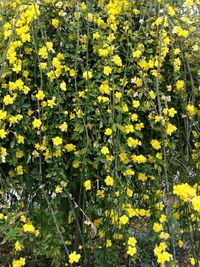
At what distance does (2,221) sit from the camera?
4.86 ft

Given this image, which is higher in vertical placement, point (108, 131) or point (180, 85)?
point (180, 85)

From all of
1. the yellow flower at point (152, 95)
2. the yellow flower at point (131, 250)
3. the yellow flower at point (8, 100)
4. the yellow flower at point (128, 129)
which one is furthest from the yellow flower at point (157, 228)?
the yellow flower at point (8, 100)

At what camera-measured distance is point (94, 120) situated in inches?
58.0

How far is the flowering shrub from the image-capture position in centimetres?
145

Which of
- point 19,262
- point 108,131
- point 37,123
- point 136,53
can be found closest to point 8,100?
point 37,123

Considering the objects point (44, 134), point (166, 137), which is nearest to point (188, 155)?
point (166, 137)

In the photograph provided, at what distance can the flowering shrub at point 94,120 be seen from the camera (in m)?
1.45

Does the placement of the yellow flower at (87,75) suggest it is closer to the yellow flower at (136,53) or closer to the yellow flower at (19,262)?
the yellow flower at (136,53)

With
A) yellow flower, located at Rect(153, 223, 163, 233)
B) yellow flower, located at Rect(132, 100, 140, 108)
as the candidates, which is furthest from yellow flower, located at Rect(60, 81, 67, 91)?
yellow flower, located at Rect(153, 223, 163, 233)

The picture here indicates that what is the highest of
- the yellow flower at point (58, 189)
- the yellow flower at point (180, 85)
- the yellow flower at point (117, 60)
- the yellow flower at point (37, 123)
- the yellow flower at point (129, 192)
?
the yellow flower at point (117, 60)

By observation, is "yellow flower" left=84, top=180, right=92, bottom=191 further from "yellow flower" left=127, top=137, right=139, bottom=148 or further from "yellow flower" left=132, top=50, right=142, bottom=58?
"yellow flower" left=132, top=50, right=142, bottom=58

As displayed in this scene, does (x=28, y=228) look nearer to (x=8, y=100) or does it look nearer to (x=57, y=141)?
(x=57, y=141)

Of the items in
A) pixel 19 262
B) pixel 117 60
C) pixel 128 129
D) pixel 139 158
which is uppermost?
pixel 117 60

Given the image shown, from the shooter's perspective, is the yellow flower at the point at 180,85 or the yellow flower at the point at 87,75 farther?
the yellow flower at the point at 180,85
